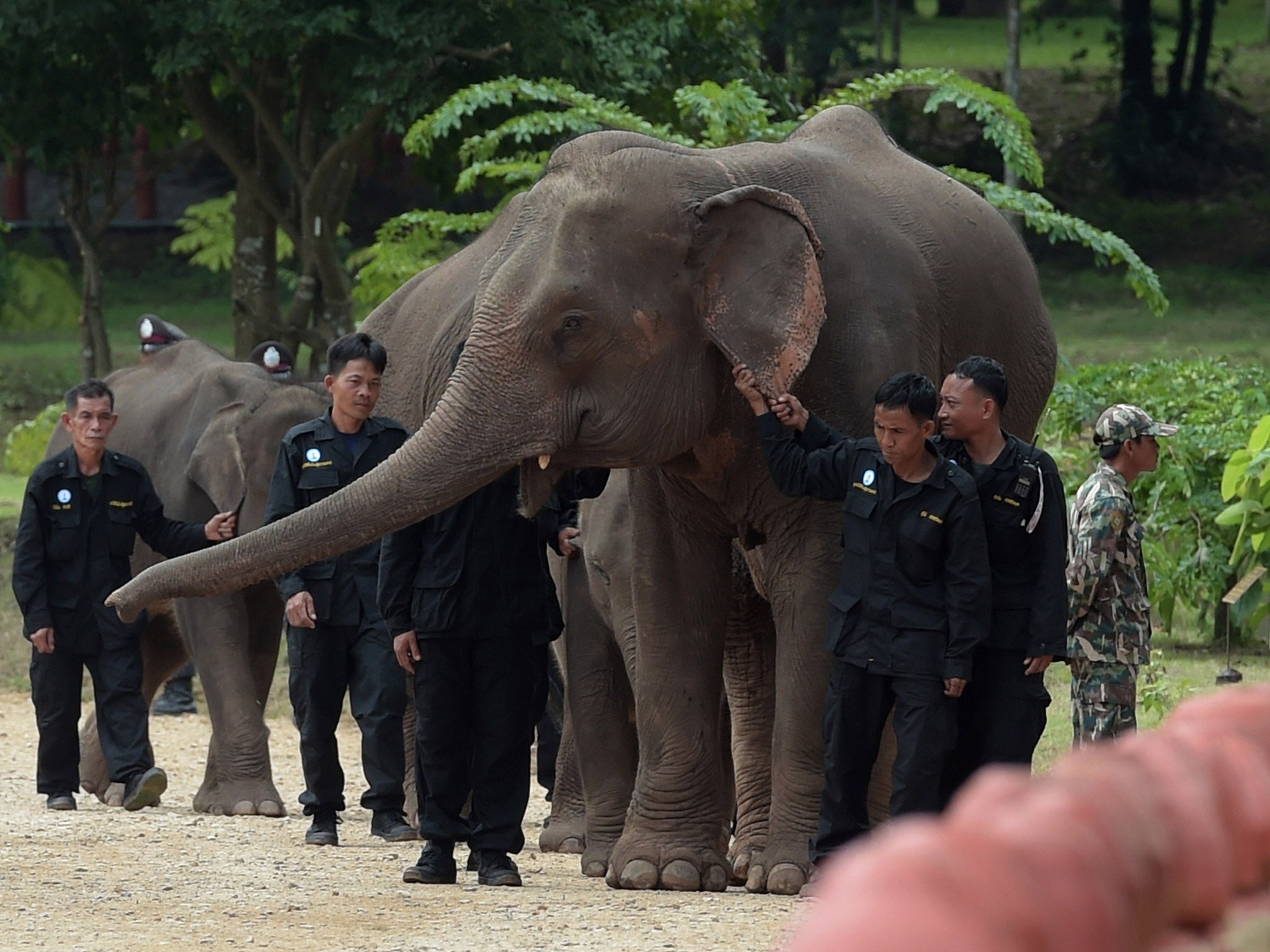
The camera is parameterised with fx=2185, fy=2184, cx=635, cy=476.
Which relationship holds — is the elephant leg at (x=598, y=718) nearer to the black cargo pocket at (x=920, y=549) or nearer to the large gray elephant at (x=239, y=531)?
the black cargo pocket at (x=920, y=549)

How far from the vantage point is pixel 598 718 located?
8227 millimetres

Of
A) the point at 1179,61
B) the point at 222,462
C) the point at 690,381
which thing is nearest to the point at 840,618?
the point at 690,381

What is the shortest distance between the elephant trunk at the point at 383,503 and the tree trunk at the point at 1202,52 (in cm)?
2813

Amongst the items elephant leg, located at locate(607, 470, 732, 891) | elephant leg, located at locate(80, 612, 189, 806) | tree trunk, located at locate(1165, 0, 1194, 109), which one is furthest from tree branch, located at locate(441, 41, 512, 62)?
tree trunk, located at locate(1165, 0, 1194, 109)

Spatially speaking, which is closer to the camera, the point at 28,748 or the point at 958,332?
the point at 958,332

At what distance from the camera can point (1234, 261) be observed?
3088 cm

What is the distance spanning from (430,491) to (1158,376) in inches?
347

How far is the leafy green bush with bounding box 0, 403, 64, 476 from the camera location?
20.6 meters

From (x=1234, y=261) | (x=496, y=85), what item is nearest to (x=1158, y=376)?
(x=496, y=85)

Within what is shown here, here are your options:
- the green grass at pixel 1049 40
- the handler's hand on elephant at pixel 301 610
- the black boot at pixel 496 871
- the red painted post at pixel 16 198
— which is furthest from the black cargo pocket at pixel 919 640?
the green grass at pixel 1049 40

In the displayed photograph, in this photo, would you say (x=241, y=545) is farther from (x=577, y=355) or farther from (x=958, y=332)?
(x=958, y=332)

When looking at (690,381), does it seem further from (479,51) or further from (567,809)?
(479,51)

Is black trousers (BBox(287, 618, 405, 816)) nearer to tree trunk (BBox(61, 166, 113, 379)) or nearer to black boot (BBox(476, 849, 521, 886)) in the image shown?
black boot (BBox(476, 849, 521, 886))

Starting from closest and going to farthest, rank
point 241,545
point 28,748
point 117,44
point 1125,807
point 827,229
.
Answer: point 1125,807, point 241,545, point 827,229, point 28,748, point 117,44
